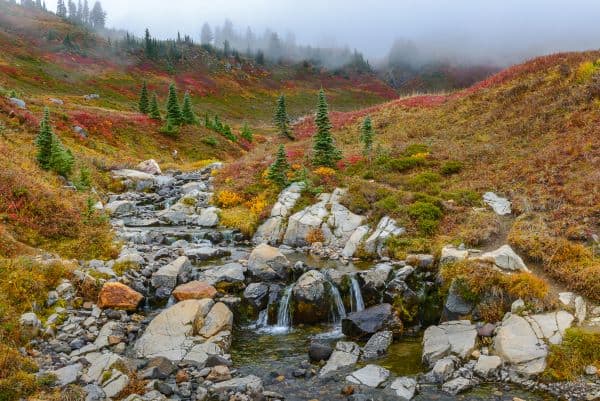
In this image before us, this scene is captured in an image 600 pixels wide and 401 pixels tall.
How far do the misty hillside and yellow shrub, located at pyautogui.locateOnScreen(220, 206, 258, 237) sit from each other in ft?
0.52

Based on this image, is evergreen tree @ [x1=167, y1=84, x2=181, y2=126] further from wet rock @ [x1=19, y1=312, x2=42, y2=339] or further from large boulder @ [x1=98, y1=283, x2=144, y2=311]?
wet rock @ [x1=19, y1=312, x2=42, y2=339]

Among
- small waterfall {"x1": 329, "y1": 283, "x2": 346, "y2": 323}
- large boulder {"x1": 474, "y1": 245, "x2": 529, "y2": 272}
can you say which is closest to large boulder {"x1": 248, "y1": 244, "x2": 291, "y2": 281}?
small waterfall {"x1": 329, "y1": 283, "x2": 346, "y2": 323}

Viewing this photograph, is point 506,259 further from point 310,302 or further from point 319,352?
point 319,352

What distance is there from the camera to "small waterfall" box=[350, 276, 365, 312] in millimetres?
15289

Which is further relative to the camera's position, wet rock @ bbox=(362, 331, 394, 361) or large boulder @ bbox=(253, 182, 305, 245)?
large boulder @ bbox=(253, 182, 305, 245)

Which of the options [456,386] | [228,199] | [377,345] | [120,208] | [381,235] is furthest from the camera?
[228,199]

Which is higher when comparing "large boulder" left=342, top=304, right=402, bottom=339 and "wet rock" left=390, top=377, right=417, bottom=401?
"large boulder" left=342, top=304, right=402, bottom=339

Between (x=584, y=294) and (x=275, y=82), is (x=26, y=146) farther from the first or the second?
(x=275, y=82)

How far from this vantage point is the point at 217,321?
1353 cm

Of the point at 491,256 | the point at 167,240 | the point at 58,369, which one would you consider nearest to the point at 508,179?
the point at 491,256

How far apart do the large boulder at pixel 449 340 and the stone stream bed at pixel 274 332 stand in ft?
0.11

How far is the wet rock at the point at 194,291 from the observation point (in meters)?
14.9

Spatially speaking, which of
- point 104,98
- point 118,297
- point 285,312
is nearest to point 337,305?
point 285,312

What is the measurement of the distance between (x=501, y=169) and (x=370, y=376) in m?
17.7
